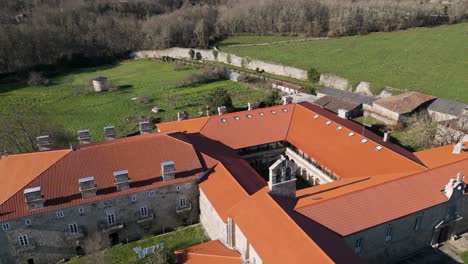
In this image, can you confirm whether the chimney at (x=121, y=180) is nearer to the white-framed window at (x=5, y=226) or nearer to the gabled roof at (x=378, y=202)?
the white-framed window at (x=5, y=226)

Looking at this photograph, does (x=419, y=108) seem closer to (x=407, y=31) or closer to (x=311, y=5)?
(x=407, y=31)

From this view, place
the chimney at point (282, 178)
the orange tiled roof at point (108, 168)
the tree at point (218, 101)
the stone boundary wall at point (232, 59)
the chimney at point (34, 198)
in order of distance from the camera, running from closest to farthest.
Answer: the chimney at point (282, 178) < the chimney at point (34, 198) < the orange tiled roof at point (108, 168) < the tree at point (218, 101) < the stone boundary wall at point (232, 59)

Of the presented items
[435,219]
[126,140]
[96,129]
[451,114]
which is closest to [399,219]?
[435,219]

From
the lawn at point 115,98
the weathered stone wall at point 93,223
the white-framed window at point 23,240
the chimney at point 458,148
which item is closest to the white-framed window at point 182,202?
the weathered stone wall at point 93,223

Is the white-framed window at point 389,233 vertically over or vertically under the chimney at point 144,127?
under

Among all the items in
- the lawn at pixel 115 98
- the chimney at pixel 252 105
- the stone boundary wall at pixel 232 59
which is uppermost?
the chimney at pixel 252 105

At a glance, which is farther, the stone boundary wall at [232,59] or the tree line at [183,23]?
the tree line at [183,23]

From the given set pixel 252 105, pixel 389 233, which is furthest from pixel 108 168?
pixel 389 233
